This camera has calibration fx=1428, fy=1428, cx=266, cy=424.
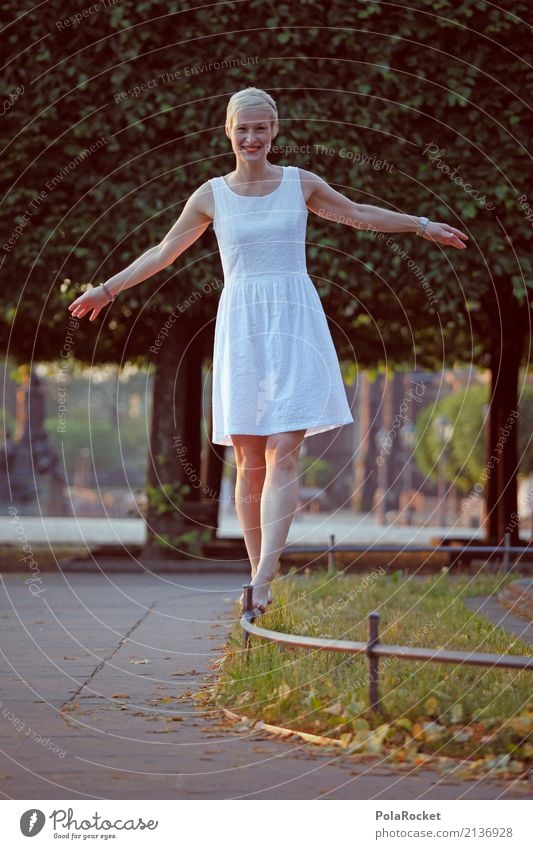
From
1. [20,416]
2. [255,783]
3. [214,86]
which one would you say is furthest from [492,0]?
[20,416]

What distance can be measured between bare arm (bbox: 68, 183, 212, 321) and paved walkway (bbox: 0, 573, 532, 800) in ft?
5.65

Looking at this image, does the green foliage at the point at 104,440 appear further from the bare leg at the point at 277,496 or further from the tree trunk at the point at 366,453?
the bare leg at the point at 277,496

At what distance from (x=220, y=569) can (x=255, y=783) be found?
36.3 ft

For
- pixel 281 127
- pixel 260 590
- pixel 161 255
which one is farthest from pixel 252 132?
pixel 281 127

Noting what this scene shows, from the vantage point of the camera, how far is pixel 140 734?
505cm

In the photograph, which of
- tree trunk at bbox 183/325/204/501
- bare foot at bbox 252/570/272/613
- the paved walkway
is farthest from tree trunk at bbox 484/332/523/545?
bare foot at bbox 252/570/272/613

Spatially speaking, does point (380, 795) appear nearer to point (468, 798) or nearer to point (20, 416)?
point (468, 798)

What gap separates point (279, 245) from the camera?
6.35 m

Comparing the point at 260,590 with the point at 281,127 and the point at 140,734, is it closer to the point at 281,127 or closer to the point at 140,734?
the point at 140,734

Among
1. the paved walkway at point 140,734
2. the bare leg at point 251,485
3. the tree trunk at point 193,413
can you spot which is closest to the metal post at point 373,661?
the paved walkway at point 140,734

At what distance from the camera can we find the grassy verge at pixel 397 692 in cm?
458

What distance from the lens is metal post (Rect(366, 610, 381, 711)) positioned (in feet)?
15.9

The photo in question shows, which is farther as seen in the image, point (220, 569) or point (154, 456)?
point (154, 456)

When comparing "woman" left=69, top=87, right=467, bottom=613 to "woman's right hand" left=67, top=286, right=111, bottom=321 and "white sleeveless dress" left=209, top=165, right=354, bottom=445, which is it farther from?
"woman's right hand" left=67, top=286, right=111, bottom=321
